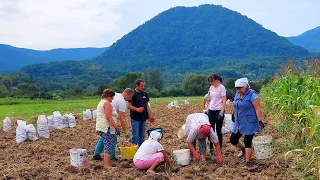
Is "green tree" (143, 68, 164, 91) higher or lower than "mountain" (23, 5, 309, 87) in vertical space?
lower

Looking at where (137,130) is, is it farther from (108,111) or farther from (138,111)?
(108,111)

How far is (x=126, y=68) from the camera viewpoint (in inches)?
5197

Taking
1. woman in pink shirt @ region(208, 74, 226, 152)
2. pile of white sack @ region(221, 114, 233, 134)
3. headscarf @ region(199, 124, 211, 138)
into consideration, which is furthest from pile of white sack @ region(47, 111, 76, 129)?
headscarf @ region(199, 124, 211, 138)

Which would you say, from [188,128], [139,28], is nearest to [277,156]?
[188,128]

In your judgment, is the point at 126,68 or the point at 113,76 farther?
the point at 126,68

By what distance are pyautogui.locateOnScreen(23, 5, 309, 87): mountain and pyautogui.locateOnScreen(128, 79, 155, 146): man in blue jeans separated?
106864mm

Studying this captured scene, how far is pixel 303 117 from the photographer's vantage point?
5805 millimetres

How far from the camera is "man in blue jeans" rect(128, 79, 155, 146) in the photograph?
671 centimetres

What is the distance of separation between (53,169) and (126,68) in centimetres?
12651

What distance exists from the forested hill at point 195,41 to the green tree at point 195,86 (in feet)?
284

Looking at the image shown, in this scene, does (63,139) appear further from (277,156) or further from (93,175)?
(277,156)

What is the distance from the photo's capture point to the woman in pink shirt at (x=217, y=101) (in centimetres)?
654

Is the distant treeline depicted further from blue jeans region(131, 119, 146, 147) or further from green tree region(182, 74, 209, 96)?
Answer: blue jeans region(131, 119, 146, 147)

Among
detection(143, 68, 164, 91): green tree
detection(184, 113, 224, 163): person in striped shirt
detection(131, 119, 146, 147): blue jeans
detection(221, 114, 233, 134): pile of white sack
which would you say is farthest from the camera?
detection(143, 68, 164, 91): green tree
